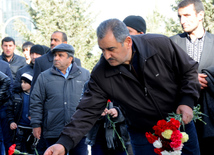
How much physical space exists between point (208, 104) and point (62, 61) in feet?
8.18

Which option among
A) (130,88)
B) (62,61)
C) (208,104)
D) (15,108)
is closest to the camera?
(130,88)

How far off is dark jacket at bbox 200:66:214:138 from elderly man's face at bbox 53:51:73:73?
2.36 m

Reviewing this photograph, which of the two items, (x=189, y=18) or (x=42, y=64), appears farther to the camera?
(x=42, y=64)

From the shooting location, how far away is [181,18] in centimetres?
407

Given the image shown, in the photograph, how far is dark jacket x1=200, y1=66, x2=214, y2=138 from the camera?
3914mm

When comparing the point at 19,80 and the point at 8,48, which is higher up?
the point at 8,48

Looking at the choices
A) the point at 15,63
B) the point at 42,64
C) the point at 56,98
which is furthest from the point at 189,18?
the point at 15,63

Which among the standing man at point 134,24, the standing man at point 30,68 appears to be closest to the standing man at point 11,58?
the standing man at point 30,68

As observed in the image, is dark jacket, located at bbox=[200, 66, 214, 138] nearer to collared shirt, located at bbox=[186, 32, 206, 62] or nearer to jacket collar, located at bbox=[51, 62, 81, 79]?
collared shirt, located at bbox=[186, 32, 206, 62]

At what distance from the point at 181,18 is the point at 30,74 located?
359 centimetres

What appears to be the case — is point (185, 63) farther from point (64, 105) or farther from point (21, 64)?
point (21, 64)

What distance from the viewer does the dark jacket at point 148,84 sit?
10.5 ft

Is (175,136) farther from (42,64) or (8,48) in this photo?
(8,48)

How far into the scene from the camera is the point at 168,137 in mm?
2623
